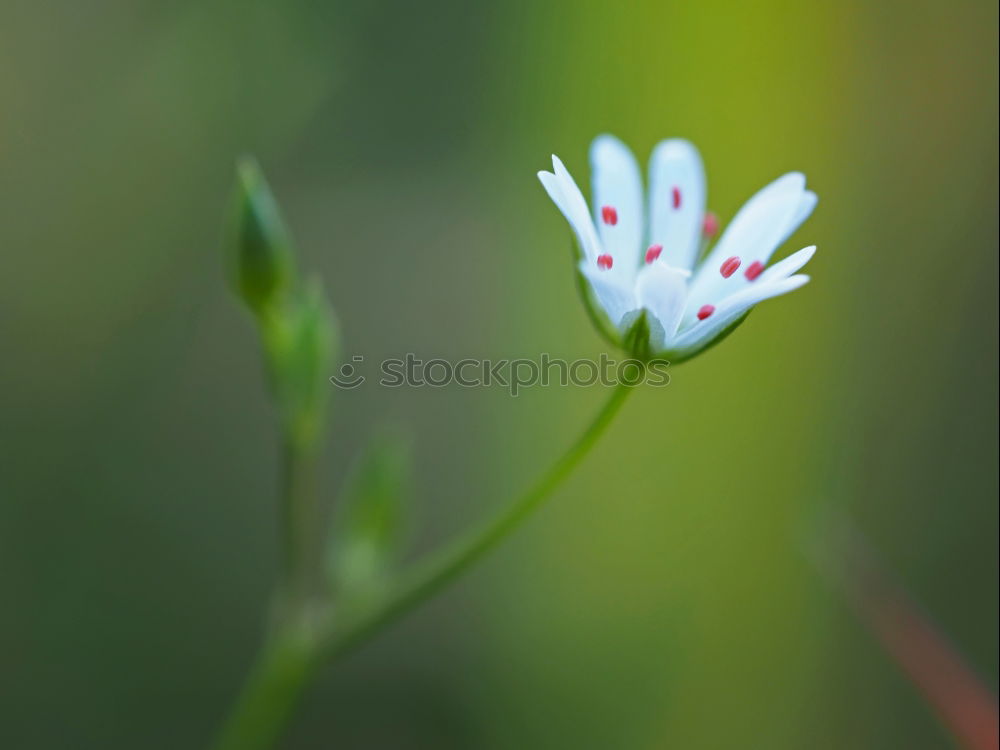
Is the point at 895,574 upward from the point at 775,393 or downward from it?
downward

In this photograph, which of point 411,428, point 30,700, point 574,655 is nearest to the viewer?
point 30,700

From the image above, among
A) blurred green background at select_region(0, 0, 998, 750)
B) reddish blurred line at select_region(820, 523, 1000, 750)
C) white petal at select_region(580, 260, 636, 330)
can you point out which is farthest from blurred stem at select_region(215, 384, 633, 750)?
blurred green background at select_region(0, 0, 998, 750)

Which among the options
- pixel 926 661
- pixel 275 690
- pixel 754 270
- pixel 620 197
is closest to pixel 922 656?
pixel 926 661

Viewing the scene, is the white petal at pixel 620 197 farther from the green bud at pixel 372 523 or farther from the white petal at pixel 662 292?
the green bud at pixel 372 523

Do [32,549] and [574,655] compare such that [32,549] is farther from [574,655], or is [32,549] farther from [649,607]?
[649,607]

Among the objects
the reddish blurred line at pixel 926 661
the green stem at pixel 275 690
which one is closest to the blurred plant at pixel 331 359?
the green stem at pixel 275 690

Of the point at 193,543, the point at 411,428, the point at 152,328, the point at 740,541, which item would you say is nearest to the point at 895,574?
the point at 740,541

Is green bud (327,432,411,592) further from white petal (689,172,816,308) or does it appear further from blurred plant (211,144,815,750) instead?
white petal (689,172,816,308)
